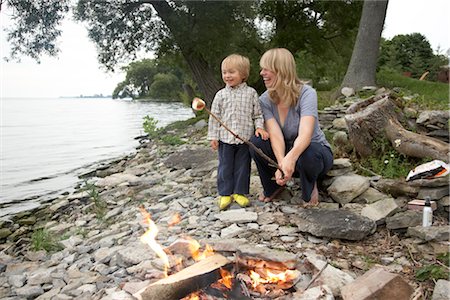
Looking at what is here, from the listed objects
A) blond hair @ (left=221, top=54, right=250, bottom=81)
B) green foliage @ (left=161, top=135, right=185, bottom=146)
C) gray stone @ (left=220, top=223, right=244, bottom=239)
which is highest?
blond hair @ (left=221, top=54, right=250, bottom=81)

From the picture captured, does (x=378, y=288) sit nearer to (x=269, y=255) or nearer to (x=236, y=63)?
(x=269, y=255)

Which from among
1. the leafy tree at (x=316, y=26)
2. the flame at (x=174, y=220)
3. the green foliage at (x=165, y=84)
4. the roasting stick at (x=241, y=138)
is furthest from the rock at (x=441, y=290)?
the green foliage at (x=165, y=84)

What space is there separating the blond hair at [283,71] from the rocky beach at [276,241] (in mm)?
1026

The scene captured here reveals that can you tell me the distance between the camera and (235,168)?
408cm

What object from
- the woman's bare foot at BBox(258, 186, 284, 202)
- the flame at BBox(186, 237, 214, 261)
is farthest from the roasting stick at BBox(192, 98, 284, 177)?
the flame at BBox(186, 237, 214, 261)

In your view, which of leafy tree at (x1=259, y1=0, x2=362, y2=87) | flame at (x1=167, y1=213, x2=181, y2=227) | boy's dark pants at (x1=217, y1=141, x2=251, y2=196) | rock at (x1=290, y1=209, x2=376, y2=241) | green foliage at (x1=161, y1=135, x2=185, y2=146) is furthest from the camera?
leafy tree at (x1=259, y1=0, x2=362, y2=87)

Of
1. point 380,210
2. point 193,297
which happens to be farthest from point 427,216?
point 193,297

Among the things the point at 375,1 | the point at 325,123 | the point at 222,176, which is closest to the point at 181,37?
the point at 375,1

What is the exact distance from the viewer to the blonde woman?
3.94 m

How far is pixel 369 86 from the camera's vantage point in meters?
8.95

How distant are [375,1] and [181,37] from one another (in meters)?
4.79

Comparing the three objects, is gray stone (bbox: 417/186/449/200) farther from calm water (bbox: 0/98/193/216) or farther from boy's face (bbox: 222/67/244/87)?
calm water (bbox: 0/98/193/216)

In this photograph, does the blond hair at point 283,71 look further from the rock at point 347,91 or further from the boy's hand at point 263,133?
the rock at point 347,91

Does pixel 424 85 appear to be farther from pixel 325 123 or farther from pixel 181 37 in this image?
pixel 181 37
